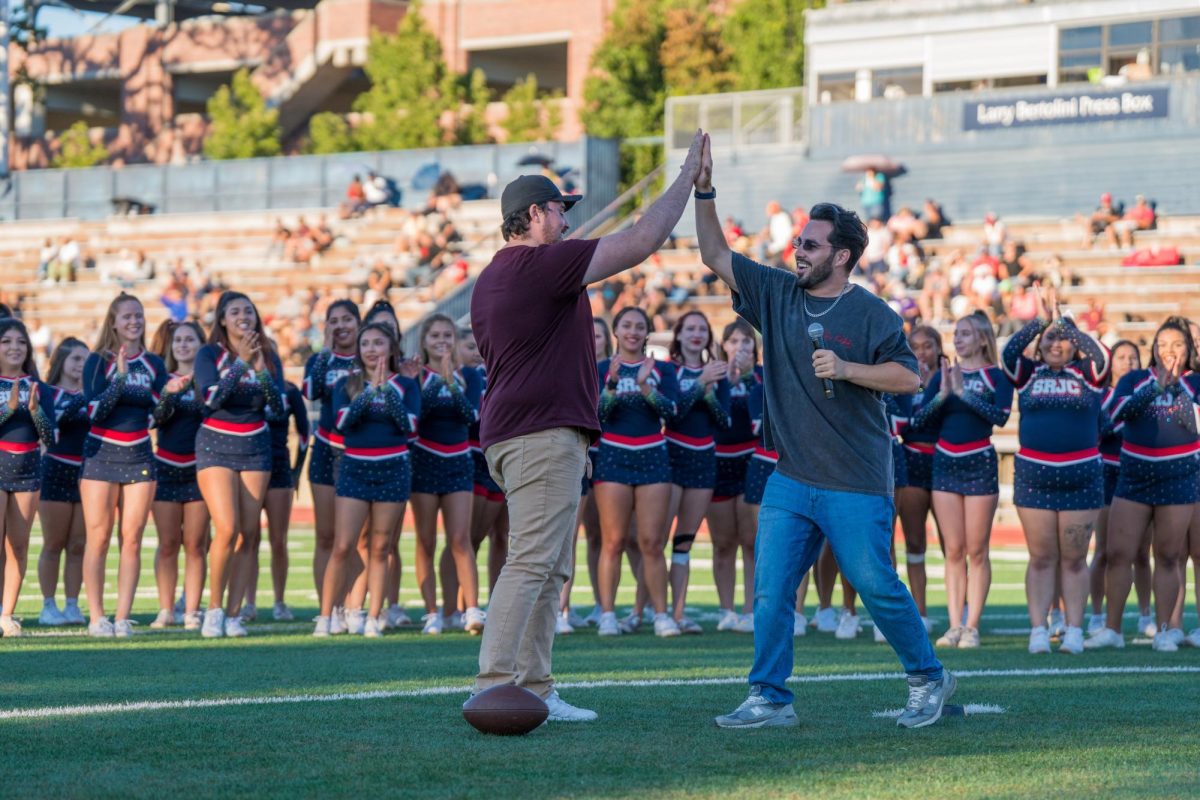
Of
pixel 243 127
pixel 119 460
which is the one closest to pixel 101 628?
pixel 119 460

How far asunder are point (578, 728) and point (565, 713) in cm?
21

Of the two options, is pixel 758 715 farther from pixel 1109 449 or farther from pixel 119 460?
pixel 1109 449

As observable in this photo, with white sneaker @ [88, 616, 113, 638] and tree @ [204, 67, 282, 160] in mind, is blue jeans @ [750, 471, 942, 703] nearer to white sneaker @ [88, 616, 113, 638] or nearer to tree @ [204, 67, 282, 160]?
white sneaker @ [88, 616, 113, 638]

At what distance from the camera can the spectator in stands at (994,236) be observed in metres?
26.2

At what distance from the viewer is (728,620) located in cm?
1122

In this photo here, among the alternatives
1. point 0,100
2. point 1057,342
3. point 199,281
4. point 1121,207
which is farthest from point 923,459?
point 0,100

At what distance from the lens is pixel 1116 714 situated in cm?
702

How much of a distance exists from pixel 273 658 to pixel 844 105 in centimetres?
2481

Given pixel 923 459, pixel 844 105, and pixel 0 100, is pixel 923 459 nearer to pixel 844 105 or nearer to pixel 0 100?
pixel 844 105

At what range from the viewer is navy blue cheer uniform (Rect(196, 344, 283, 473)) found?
10391mm

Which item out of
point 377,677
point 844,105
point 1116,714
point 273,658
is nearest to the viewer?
point 1116,714

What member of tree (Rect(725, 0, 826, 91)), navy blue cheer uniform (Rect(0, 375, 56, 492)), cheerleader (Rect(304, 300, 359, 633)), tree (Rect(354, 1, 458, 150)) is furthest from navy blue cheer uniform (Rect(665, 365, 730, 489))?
tree (Rect(354, 1, 458, 150))

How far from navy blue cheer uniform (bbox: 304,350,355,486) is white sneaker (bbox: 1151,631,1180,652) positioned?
518cm

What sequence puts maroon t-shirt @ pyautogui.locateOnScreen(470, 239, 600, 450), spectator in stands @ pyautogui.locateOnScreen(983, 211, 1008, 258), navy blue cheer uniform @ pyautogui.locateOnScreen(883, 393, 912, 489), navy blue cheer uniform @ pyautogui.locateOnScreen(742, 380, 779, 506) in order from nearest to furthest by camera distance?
1. maroon t-shirt @ pyautogui.locateOnScreen(470, 239, 600, 450)
2. navy blue cheer uniform @ pyautogui.locateOnScreen(883, 393, 912, 489)
3. navy blue cheer uniform @ pyautogui.locateOnScreen(742, 380, 779, 506)
4. spectator in stands @ pyautogui.locateOnScreen(983, 211, 1008, 258)
